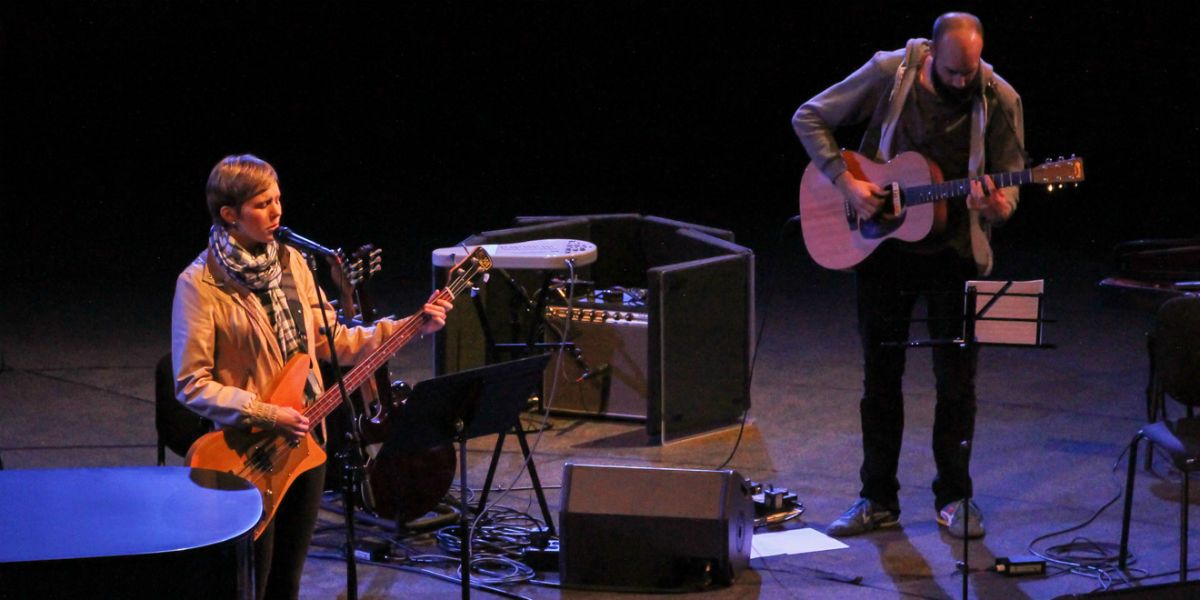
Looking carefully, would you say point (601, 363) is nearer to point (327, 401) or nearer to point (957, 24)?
point (957, 24)

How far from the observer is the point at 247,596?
3303 mm

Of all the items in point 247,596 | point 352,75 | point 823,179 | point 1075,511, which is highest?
point 352,75

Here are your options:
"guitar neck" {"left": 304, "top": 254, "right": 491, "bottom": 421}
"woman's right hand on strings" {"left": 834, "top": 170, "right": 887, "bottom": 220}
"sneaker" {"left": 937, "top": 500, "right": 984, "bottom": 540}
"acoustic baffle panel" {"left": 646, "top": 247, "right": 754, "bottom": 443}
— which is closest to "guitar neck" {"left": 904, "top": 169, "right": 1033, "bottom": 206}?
"woman's right hand on strings" {"left": 834, "top": 170, "right": 887, "bottom": 220}

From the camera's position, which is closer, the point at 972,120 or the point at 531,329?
the point at 972,120

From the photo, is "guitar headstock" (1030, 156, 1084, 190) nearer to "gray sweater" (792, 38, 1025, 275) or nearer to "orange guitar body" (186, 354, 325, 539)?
"gray sweater" (792, 38, 1025, 275)

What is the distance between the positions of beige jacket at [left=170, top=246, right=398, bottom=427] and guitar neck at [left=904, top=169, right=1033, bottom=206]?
2358 millimetres

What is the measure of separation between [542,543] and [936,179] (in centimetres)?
205

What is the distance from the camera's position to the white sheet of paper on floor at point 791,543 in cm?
565

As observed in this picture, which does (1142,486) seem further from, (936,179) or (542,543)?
(542,543)

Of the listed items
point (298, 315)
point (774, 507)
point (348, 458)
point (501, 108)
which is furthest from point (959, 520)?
point (501, 108)

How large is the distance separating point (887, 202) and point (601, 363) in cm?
232

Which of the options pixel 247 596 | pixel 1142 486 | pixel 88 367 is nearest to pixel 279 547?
pixel 247 596

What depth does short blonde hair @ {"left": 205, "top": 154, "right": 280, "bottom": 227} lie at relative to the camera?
13.6 ft

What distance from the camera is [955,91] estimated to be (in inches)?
214
